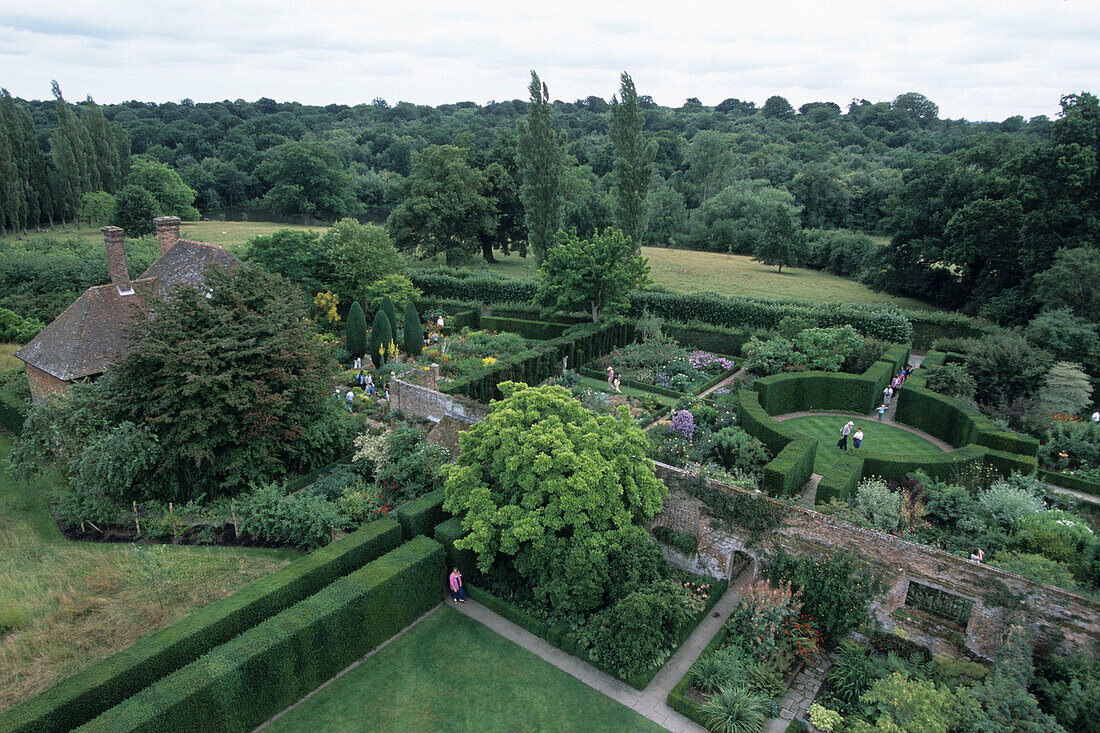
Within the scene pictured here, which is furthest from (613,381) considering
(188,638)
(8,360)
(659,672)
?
(8,360)

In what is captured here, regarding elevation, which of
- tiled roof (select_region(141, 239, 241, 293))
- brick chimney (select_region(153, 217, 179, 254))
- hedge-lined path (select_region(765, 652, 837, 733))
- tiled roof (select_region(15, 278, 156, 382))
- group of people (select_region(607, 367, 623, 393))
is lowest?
hedge-lined path (select_region(765, 652, 837, 733))

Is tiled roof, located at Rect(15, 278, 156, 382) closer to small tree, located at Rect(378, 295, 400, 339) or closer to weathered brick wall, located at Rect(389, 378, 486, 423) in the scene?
weathered brick wall, located at Rect(389, 378, 486, 423)

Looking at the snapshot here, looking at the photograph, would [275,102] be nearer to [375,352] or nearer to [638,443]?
[375,352]

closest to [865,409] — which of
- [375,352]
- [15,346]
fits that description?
[375,352]

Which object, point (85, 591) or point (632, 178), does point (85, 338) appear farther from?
point (632, 178)

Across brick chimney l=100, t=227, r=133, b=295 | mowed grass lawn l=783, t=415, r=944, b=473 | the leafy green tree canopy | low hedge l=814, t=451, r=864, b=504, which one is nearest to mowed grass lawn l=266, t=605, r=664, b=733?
the leafy green tree canopy

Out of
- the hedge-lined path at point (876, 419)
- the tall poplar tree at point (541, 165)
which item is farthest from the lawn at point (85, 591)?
the tall poplar tree at point (541, 165)
